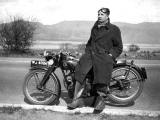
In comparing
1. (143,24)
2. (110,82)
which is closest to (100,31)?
(110,82)

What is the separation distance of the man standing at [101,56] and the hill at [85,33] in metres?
52.6

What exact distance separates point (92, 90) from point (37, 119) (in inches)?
49.6

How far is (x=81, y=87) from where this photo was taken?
5.93 meters

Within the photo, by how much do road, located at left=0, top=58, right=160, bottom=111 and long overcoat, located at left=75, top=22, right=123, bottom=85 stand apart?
0.88 m

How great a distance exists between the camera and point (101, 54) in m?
5.80

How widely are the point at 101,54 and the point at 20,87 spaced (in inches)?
118

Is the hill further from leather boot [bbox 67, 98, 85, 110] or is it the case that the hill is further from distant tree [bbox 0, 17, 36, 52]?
leather boot [bbox 67, 98, 85, 110]

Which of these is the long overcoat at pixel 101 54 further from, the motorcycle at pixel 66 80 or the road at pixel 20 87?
the road at pixel 20 87

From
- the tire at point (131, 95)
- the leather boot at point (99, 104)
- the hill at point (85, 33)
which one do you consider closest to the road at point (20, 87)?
the tire at point (131, 95)

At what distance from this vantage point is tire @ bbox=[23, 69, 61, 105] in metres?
6.20

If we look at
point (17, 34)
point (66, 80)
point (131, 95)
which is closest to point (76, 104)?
point (66, 80)

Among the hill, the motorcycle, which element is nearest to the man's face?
the motorcycle

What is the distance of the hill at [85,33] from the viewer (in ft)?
210

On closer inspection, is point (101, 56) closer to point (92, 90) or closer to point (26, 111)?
point (92, 90)
